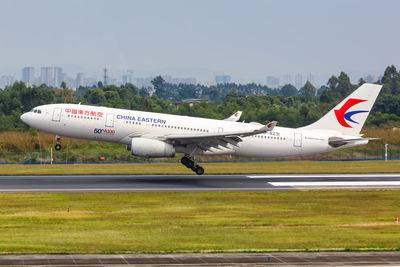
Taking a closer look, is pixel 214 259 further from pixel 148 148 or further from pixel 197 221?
pixel 148 148

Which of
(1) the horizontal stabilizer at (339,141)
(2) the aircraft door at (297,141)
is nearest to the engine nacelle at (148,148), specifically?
(2) the aircraft door at (297,141)

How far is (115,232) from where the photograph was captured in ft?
83.8

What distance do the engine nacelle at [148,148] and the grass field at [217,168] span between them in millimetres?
7735

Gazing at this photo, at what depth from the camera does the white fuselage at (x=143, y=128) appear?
4525 cm

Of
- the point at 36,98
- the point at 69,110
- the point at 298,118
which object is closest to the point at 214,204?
the point at 69,110

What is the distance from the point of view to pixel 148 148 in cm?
4312

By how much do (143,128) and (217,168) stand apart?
39.5 feet

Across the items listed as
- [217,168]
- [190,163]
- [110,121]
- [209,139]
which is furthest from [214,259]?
[217,168]

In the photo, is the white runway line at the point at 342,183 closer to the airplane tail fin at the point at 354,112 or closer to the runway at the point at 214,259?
the airplane tail fin at the point at 354,112

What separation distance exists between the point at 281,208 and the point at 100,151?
38.3 m

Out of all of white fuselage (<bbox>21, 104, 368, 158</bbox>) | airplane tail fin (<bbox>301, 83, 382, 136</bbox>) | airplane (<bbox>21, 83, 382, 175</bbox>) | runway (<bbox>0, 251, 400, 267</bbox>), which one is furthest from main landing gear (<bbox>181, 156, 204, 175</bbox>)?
runway (<bbox>0, 251, 400, 267</bbox>)

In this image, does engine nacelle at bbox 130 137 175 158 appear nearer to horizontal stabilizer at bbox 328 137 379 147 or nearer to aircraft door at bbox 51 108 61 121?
aircraft door at bbox 51 108 61 121

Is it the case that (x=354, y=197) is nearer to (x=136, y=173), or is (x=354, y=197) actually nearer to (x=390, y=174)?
(x=390, y=174)

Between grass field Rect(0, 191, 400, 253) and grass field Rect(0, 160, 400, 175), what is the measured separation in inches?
560
